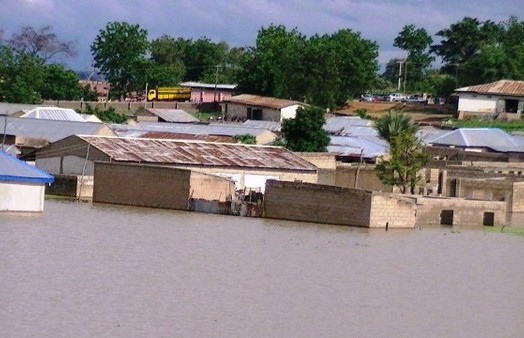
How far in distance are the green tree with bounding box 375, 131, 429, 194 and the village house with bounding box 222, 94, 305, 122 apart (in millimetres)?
23005

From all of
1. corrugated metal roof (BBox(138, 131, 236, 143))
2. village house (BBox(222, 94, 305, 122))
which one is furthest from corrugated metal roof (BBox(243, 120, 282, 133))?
corrugated metal roof (BBox(138, 131, 236, 143))

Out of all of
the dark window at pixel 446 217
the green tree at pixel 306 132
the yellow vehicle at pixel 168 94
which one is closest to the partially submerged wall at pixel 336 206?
the dark window at pixel 446 217

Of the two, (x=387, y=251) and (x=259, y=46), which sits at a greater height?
(x=259, y=46)

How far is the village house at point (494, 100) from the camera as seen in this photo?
6888 cm

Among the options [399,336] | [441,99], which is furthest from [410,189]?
[441,99]

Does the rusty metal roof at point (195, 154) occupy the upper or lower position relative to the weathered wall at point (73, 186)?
upper

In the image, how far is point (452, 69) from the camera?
9425 centimetres

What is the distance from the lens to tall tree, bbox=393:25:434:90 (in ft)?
322

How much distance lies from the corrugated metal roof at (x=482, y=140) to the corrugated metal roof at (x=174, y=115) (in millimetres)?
12793

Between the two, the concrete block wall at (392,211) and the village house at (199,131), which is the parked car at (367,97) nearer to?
the village house at (199,131)

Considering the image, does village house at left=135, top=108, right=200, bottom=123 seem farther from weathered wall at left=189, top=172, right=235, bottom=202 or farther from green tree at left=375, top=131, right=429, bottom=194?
weathered wall at left=189, top=172, right=235, bottom=202

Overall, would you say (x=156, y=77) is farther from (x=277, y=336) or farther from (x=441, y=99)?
(x=277, y=336)

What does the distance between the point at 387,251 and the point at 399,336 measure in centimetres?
992

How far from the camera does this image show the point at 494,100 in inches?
2734
